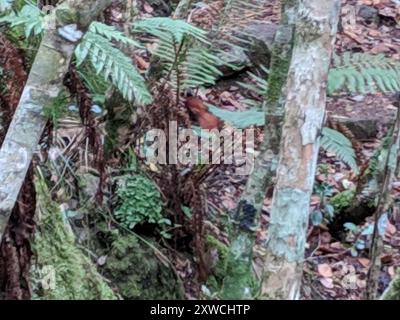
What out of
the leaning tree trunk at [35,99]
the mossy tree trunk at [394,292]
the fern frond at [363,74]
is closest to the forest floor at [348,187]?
the fern frond at [363,74]

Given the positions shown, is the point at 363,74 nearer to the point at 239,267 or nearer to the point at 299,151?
the point at 239,267

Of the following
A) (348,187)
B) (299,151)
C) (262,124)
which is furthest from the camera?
(348,187)

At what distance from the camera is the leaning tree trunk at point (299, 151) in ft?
5.33

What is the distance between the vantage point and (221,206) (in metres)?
3.62

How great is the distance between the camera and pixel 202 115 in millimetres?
3525

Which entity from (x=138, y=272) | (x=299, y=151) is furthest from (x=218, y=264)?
(x=299, y=151)

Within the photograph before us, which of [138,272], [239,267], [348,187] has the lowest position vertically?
[138,272]

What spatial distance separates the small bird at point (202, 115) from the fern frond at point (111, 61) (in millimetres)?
803

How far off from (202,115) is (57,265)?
4.81ft

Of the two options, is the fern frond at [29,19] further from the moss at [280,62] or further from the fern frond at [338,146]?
the fern frond at [338,146]

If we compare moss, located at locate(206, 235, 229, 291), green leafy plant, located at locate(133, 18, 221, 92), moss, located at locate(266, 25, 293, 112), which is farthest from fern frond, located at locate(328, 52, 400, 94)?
moss, located at locate(206, 235, 229, 291)

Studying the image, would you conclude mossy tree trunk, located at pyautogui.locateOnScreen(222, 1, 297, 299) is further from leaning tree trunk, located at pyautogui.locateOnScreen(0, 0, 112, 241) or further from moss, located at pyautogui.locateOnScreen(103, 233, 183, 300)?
leaning tree trunk, located at pyautogui.locateOnScreen(0, 0, 112, 241)
